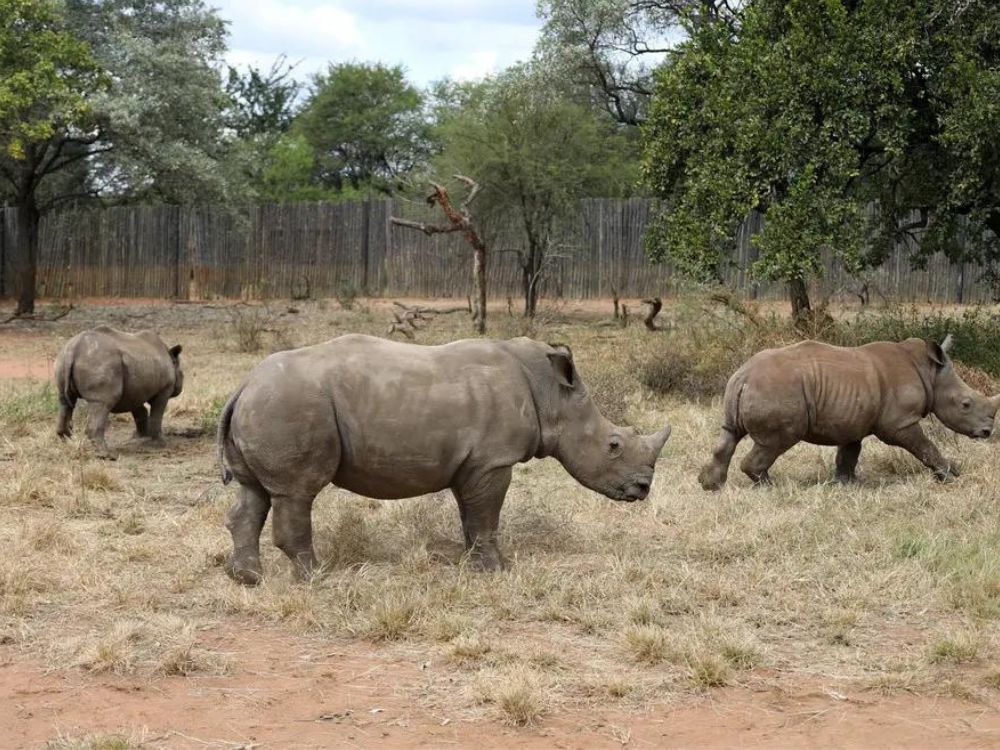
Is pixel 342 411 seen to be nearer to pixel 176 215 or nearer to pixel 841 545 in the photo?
pixel 841 545

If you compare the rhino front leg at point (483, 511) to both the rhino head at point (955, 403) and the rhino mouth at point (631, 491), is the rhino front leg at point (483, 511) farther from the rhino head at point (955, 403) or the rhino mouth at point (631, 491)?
the rhino head at point (955, 403)

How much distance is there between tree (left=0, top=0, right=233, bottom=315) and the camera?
69.1 feet

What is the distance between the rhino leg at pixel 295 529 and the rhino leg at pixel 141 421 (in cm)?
490

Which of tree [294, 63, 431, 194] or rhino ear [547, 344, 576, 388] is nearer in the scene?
rhino ear [547, 344, 576, 388]

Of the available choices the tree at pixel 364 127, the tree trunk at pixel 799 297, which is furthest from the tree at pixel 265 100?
the tree trunk at pixel 799 297

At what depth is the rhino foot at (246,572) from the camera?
6715 millimetres

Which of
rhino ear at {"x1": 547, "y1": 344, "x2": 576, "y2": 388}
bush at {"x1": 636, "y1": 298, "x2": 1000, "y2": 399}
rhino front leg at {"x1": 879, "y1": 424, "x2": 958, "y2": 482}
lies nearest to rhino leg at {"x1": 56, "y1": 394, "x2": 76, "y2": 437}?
rhino ear at {"x1": 547, "y1": 344, "x2": 576, "y2": 388}

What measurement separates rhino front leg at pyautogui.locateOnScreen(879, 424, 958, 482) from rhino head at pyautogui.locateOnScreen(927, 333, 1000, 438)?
0.33 meters

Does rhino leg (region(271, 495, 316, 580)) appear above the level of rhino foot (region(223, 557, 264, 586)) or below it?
above

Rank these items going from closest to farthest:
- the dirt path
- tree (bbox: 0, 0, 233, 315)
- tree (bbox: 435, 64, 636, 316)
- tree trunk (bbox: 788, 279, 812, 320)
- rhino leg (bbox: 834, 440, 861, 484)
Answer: the dirt path, rhino leg (bbox: 834, 440, 861, 484), tree trunk (bbox: 788, 279, 812, 320), tree (bbox: 0, 0, 233, 315), tree (bbox: 435, 64, 636, 316)

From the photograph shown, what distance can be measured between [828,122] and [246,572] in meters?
9.33

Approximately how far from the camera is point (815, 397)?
352 inches

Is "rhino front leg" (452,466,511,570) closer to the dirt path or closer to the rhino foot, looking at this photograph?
the rhino foot

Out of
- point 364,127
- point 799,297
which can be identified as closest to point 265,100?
point 364,127
